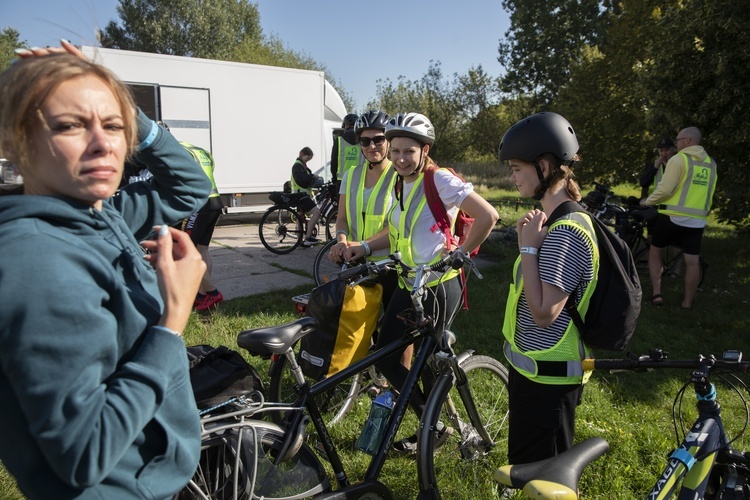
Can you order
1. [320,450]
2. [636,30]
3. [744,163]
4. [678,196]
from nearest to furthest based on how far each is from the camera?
[320,450] → [678,196] → [744,163] → [636,30]

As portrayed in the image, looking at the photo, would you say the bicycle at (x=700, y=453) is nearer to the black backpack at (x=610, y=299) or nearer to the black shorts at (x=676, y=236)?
the black backpack at (x=610, y=299)

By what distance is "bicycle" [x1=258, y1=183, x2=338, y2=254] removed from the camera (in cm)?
964

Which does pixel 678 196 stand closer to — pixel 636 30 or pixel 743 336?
pixel 743 336

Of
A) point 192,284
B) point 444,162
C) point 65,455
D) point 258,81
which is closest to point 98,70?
point 192,284

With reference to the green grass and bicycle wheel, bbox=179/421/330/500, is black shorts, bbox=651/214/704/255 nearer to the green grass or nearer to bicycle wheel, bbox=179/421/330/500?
the green grass

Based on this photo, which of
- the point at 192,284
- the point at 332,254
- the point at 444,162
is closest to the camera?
the point at 192,284

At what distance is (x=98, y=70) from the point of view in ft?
3.95

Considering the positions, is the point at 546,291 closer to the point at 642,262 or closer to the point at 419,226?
the point at 419,226

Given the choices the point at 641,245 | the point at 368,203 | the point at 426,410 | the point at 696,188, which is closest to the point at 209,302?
the point at 368,203

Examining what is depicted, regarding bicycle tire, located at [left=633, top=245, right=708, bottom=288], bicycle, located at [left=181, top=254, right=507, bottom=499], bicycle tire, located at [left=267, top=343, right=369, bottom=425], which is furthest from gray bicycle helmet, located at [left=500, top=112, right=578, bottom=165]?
bicycle tire, located at [left=633, top=245, right=708, bottom=288]

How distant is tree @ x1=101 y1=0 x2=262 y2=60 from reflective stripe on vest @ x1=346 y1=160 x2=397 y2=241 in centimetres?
3941

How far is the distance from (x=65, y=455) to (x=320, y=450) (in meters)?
2.26

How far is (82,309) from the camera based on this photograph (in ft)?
3.34

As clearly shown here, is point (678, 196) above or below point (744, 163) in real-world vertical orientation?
below
